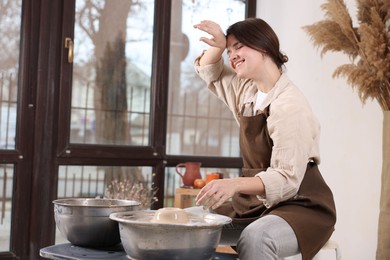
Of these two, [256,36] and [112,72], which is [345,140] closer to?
[112,72]

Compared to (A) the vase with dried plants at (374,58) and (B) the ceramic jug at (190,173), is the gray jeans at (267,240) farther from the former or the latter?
(B) the ceramic jug at (190,173)

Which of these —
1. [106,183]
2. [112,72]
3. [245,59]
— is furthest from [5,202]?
[245,59]

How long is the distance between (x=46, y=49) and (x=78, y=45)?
8.2 inches

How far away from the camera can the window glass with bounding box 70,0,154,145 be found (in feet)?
12.1

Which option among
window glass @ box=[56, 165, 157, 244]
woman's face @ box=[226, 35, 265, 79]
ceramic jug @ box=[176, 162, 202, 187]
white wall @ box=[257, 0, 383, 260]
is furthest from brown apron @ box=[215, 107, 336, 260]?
window glass @ box=[56, 165, 157, 244]

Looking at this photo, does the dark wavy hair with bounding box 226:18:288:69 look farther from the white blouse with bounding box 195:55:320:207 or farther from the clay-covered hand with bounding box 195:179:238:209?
the clay-covered hand with bounding box 195:179:238:209

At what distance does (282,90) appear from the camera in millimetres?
2023

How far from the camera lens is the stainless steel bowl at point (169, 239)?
152 centimetres

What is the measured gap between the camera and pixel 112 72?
379 centimetres

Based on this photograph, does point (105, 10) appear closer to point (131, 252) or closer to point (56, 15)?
point (56, 15)

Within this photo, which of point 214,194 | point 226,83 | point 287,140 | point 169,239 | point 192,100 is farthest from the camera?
point 192,100

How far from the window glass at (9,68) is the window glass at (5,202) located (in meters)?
0.14

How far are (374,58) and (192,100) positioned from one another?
1531 millimetres

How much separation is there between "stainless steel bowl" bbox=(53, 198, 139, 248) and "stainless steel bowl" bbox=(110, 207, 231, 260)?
0.16 meters
